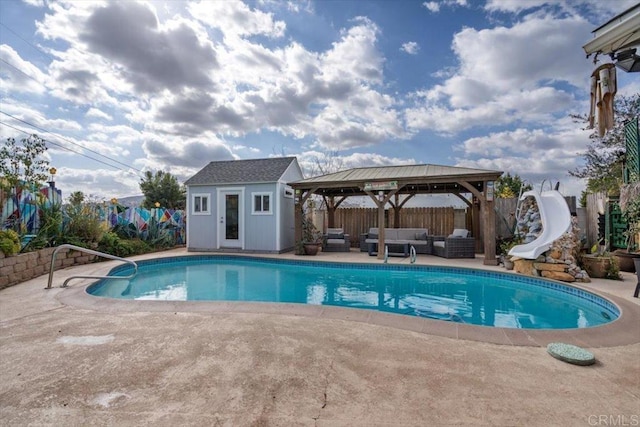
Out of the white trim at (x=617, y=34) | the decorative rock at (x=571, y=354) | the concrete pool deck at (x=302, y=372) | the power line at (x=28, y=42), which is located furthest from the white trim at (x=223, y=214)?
the white trim at (x=617, y=34)

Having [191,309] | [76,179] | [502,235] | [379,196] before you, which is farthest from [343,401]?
[76,179]

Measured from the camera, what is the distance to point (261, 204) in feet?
37.6

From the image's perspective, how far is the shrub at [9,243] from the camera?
5.55 m

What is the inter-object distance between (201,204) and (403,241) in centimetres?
770

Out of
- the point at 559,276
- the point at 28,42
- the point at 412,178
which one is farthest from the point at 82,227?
the point at 559,276

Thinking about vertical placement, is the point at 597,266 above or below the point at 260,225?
below

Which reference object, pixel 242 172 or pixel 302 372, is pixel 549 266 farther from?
pixel 242 172

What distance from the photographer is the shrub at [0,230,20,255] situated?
18.2 feet

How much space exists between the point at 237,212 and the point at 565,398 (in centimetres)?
1088

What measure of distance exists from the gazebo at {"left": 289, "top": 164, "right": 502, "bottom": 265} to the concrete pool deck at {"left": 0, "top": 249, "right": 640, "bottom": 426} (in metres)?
5.14

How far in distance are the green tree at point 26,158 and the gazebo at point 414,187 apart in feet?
32.5

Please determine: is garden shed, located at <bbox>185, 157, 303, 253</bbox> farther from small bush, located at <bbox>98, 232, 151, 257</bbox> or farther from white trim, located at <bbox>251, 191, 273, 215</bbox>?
small bush, located at <bbox>98, 232, 151, 257</bbox>

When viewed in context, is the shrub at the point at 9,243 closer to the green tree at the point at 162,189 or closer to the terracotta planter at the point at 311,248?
the terracotta planter at the point at 311,248

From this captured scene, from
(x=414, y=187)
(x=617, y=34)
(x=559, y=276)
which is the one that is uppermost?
(x=617, y=34)
